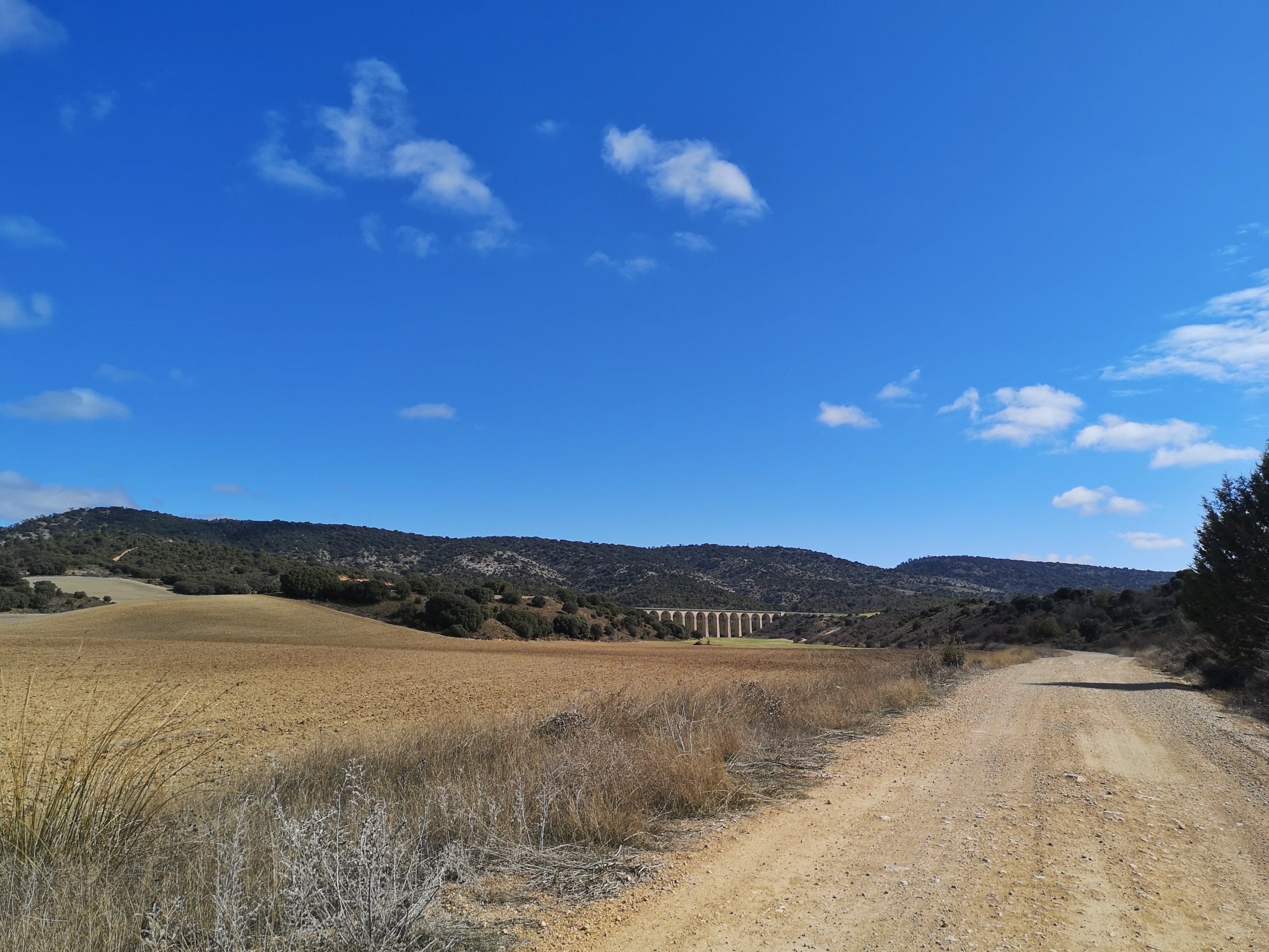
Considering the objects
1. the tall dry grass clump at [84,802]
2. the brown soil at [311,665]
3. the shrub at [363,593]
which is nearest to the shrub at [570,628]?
the brown soil at [311,665]

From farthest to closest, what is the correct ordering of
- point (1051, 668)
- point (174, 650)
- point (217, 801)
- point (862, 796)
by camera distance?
point (174, 650) → point (1051, 668) → point (862, 796) → point (217, 801)

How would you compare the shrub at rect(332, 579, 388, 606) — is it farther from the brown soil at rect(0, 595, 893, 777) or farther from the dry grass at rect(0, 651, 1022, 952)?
the dry grass at rect(0, 651, 1022, 952)

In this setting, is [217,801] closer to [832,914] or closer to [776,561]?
[832,914]

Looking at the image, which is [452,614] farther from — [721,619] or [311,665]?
[721,619]

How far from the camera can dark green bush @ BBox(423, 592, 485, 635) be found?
6266 centimetres

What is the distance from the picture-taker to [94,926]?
4168 mm

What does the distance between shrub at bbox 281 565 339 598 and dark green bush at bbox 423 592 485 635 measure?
13.1 meters

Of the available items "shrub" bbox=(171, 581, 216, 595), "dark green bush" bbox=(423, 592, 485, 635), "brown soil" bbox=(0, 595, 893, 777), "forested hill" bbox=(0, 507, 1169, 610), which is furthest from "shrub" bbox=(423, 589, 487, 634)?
"forested hill" bbox=(0, 507, 1169, 610)

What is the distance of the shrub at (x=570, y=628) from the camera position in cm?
7262

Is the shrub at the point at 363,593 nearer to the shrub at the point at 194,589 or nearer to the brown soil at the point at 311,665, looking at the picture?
the brown soil at the point at 311,665

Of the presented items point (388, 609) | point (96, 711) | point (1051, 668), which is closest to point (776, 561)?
point (388, 609)

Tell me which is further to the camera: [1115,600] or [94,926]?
[1115,600]

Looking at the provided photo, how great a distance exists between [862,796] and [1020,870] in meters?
2.67

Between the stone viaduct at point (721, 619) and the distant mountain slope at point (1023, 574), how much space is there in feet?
197
